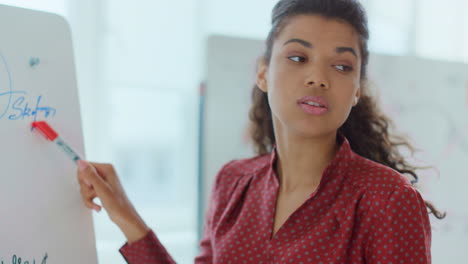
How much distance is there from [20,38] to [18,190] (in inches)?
12.0

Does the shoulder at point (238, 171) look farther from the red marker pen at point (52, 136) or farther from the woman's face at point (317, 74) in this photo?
the red marker pen at point (52, 136)

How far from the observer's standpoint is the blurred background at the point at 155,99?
1.65m

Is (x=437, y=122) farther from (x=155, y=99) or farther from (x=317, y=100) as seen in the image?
(x=155, y=99)

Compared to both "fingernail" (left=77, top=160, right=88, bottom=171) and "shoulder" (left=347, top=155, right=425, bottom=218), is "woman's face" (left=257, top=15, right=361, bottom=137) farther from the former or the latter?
"fingernail" (left=77, top=160, right=88, bottom=171)

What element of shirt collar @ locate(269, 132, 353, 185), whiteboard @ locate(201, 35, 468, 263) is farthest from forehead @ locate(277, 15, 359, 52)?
whiteboard @ locate(201, 35, 468, 263)

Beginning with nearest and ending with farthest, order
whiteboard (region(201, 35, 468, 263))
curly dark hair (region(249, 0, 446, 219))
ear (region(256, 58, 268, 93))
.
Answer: curly dark hair (region(249, 0, 446, 219)), ear (region(256, 58, 268, 93)), whiteboard (region(201, 35, 468, 263))

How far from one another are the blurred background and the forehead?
757mm

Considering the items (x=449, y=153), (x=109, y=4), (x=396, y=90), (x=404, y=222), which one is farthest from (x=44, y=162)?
(x=449, y=153)

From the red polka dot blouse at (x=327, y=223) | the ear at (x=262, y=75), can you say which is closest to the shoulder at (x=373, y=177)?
the red polka dot blouse at (x=327, y=223)

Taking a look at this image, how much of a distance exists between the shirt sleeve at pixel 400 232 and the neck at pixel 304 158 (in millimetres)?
198

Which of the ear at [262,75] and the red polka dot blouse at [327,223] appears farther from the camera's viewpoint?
the ear at [262,75]

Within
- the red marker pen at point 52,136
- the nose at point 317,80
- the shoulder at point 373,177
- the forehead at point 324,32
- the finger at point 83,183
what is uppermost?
the forehead at point 324,32

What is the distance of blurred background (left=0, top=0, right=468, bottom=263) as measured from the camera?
5.42 ft

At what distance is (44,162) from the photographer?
0.86m
